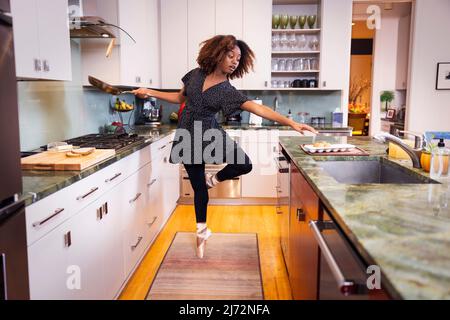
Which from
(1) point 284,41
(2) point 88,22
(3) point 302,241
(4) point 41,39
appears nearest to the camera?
(3) point 302,241

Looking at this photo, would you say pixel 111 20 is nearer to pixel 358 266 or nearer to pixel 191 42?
pixel 191 42

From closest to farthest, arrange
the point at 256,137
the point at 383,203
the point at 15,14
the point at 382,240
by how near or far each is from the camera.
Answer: the point at 382,240 < the point at 383,203 < the point at 15,14 < the point at 256,137

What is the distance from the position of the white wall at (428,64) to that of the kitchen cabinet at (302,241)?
3.72m

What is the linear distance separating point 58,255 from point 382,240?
1.26 m


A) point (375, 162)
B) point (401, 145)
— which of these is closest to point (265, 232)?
point (375, 162)

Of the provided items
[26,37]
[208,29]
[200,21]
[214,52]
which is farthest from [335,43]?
[26,37]

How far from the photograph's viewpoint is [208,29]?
4.71 m

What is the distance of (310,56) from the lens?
4.96 m

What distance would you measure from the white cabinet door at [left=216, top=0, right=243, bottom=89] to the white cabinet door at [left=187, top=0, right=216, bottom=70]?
0.19 ft

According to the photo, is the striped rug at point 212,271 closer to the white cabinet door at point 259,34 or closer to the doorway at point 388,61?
the white cabinet door at point 259,34

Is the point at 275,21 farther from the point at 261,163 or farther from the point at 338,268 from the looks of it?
the point at 338,268

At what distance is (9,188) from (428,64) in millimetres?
5367

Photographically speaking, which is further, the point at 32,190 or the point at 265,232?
the point at 265,232

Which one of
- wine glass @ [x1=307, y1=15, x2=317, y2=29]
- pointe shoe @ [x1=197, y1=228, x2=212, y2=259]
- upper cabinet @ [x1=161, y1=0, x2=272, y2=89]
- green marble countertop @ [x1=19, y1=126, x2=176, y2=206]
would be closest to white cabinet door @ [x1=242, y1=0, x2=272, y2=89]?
upper cabinet @ [x1=161, y1=0, x2=272, y2=89]
